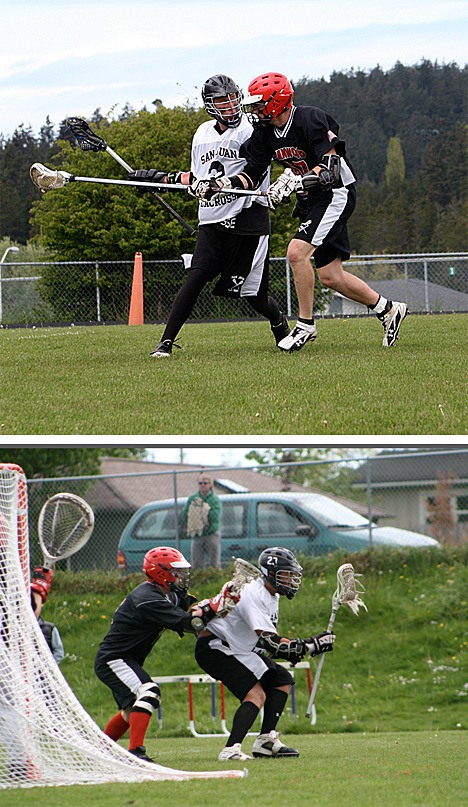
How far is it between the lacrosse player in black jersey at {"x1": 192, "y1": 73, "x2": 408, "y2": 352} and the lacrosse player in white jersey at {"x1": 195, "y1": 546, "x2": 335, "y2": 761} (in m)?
3.43

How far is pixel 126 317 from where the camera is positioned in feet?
87.7

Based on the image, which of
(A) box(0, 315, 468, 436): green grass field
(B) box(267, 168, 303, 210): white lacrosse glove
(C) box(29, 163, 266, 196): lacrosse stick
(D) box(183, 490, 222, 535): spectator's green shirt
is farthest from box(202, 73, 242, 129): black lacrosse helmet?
(D) box(183, 490, 222, 535): spectator's green shirt

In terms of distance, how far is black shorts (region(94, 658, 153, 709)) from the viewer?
7121mm

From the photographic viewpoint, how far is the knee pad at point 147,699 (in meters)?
6.85

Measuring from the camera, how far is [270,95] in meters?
9.28

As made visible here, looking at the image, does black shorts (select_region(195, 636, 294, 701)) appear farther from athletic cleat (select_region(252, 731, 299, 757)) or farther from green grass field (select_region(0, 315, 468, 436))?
green grass field (select_region(0, 315, 468, 436))

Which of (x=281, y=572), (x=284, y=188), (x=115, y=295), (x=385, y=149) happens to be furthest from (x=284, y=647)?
(x=385, y=149)

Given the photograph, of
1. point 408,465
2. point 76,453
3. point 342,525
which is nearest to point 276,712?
point 342,525

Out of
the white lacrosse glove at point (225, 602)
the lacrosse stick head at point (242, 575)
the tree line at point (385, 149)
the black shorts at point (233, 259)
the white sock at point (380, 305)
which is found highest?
the tree line at point (385, 149)

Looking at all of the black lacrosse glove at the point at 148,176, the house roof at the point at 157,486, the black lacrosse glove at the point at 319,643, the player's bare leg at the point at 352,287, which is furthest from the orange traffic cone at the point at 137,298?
the black lacrosse glove at the point at 319,643

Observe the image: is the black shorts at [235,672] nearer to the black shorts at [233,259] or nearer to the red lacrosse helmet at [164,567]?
the red lacrosse helmet at [164,567]

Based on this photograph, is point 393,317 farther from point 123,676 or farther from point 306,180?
point 123,676

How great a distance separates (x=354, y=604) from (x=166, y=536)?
313 inches

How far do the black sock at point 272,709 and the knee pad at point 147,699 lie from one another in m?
0.79
